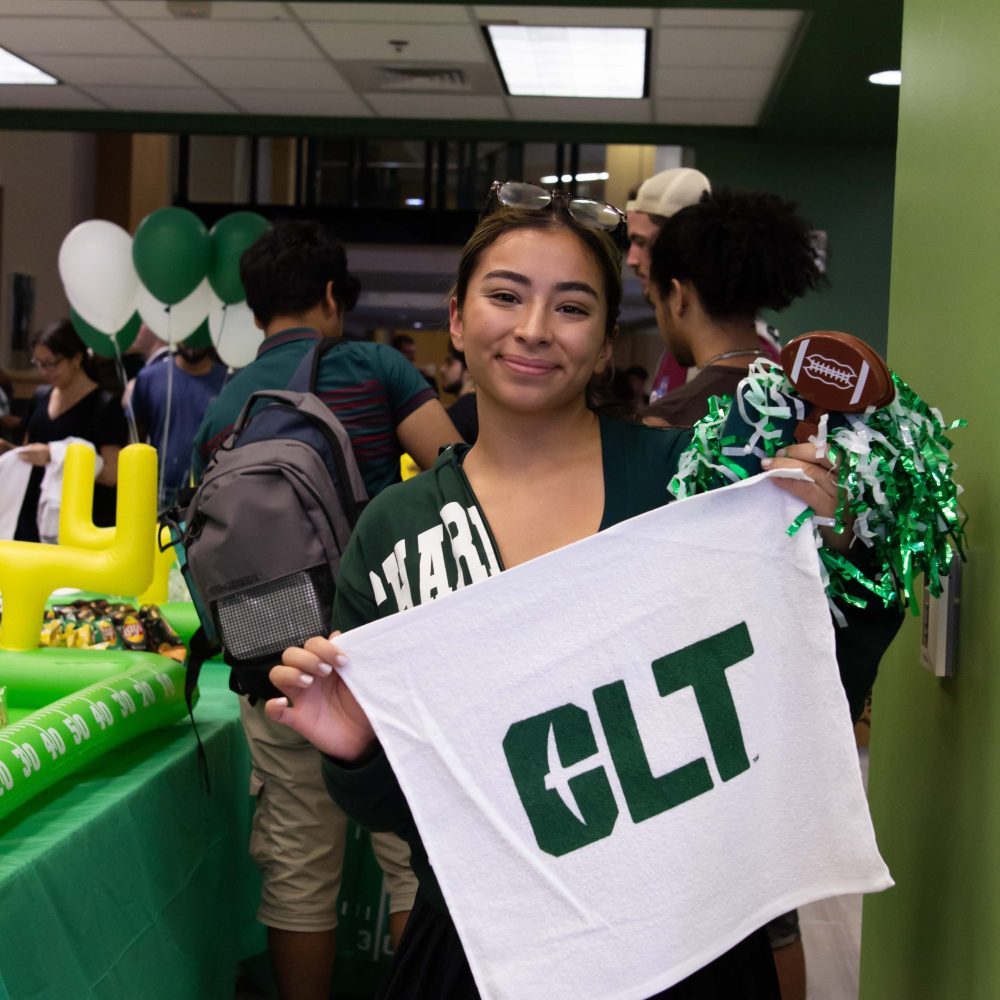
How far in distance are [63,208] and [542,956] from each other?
440 inches

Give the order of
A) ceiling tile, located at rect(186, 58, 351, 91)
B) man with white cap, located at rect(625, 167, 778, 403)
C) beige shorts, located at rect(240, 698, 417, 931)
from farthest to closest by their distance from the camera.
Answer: ceiling tile, located at rect(186, 58, 351, 91) → man with white cap, located at rect(625, 167, 778, 403) → beige shorts, located at rect(240, 698, 417, 931)

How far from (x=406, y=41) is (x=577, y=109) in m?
1.43

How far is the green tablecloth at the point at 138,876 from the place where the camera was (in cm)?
175

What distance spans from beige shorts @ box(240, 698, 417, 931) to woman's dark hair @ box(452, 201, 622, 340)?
1.29 m

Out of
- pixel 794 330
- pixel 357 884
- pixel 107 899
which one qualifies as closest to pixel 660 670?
pixel 107 899

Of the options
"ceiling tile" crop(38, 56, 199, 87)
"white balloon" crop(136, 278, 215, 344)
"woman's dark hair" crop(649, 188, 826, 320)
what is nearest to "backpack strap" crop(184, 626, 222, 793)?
"woman's dark hair" crop(649, 188, 826, 320)

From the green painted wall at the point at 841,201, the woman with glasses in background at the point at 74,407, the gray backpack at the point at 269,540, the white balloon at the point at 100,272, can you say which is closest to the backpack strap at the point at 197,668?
the gray backpack at the point at 269,540

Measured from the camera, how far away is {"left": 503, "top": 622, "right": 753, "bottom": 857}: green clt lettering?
1192 millimetres

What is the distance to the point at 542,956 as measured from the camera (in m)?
1.21

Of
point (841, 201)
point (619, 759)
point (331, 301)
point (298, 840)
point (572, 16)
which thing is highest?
point (572, 16)

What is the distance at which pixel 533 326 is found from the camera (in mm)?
1312

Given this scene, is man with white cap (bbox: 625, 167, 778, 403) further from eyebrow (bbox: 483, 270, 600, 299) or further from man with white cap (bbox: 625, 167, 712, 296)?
eyebrow (bbox: 483, 270, 600, 299)

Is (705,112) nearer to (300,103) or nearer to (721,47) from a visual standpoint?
(721,47)

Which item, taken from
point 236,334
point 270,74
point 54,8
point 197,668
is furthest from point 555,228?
point 270,74
